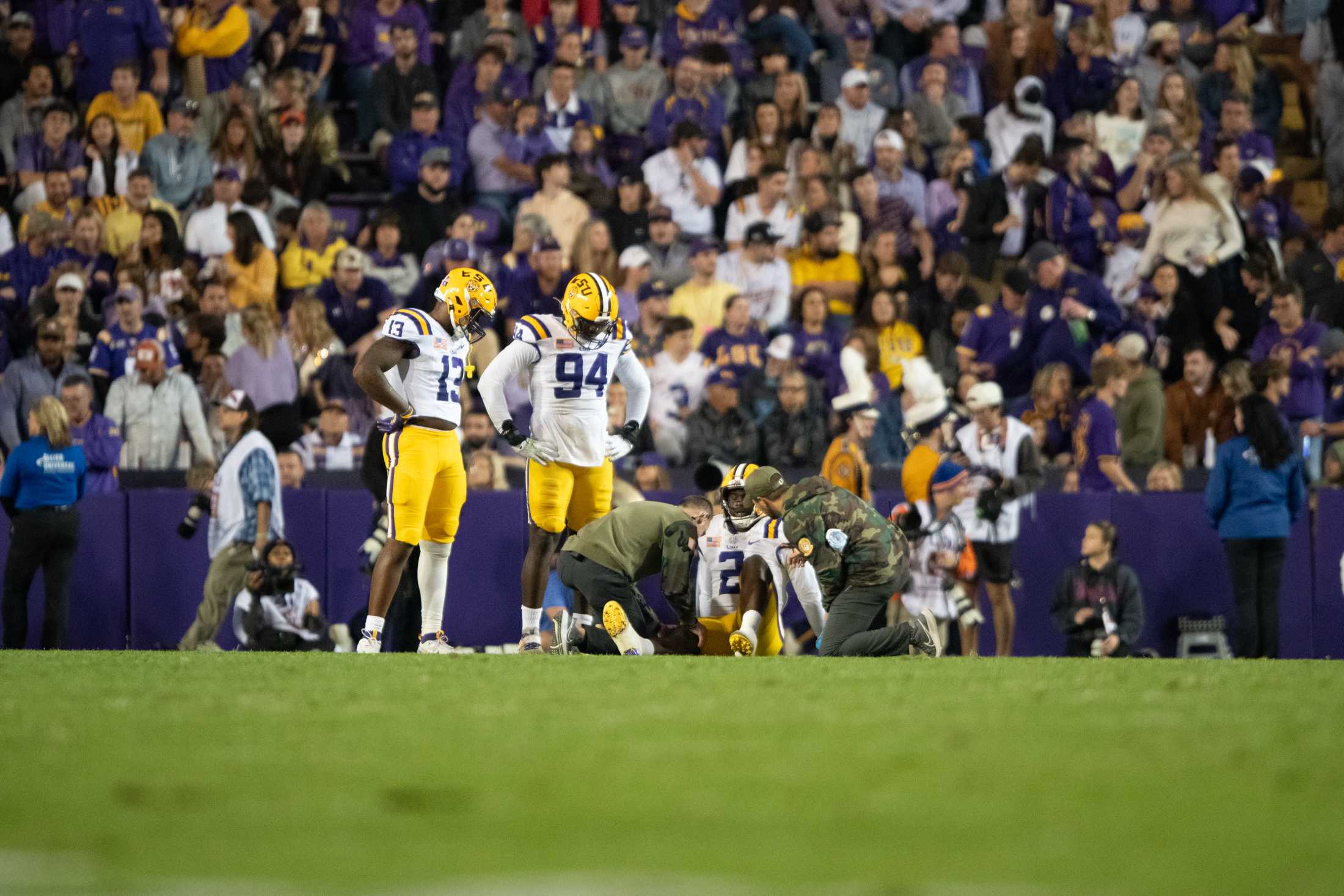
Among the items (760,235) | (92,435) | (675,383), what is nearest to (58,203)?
(92,435)

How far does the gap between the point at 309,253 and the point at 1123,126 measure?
23.7ft

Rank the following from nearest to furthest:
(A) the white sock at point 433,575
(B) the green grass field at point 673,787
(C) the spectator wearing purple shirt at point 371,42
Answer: (B) the green grass field at point 673,787 < (A) the white sock at point 433,575 < (C) the spectator wearing purple shirt at point 371,42

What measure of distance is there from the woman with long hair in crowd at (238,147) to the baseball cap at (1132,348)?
718 cm

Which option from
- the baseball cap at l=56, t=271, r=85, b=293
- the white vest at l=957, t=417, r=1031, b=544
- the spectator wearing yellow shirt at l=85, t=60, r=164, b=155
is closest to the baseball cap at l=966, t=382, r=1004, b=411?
the white vest at l=957, t=417, r=1031, b=544

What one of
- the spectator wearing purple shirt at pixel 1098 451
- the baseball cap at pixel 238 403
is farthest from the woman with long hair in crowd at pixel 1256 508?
the baseball cap at pixel 238 403

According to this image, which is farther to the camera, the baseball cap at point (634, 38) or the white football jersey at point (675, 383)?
the baseball cap at point (634, 38)

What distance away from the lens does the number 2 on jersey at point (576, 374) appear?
10.7 meters

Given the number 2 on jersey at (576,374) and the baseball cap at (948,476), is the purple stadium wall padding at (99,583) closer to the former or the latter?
the number 2 on jersey at (576,374)

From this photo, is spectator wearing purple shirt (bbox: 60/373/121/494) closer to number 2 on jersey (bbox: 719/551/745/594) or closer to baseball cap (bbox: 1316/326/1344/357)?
number 2 on jersey (bbox: 719/551/745/594)

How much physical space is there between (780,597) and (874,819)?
22.4ft

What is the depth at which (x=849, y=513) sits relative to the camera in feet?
32.4

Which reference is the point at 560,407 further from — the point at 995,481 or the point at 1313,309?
the point at 1313,309

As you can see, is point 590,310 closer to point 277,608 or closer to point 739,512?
point 739,512

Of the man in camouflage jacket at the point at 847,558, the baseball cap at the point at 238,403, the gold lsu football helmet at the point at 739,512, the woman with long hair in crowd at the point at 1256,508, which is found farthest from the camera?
the baseball cap at the point at 238,403
